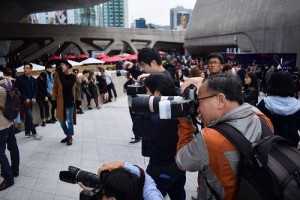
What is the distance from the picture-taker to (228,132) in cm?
154

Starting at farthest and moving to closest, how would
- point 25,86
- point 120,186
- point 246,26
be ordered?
point 246,26 < point 25,86 < point 120,186

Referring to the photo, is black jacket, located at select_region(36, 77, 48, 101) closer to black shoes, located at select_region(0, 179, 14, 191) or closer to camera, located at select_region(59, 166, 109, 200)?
black shoes, located at select_region(0, 179, 14, 191)

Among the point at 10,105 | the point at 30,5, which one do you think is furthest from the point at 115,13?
the point at 10,105

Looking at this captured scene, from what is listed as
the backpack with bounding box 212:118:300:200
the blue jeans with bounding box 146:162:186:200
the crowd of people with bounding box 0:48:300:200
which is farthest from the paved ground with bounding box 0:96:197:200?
the backpack with bounding box 212:118:300:200

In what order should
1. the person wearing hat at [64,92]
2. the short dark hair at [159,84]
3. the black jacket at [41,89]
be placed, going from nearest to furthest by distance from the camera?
the short dark hair at [159,84] → the person wearing hat at [64,92] → the black jacket at [41,89]

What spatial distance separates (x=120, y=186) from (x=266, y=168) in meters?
0.80

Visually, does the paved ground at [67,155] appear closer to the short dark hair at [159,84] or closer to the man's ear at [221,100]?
the short dark hair at [159,84]

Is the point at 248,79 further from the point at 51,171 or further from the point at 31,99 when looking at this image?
the point at 31,99

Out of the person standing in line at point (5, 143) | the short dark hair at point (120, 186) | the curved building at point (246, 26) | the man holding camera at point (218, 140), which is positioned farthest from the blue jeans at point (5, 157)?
the curved building at point (246, 26)

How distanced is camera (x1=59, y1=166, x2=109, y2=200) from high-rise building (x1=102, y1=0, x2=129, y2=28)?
595ft

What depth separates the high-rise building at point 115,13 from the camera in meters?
176

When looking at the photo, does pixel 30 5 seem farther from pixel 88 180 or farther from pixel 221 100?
pixel 221 100

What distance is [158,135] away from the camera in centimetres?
249

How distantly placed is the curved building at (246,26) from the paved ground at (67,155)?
58.4 ft
